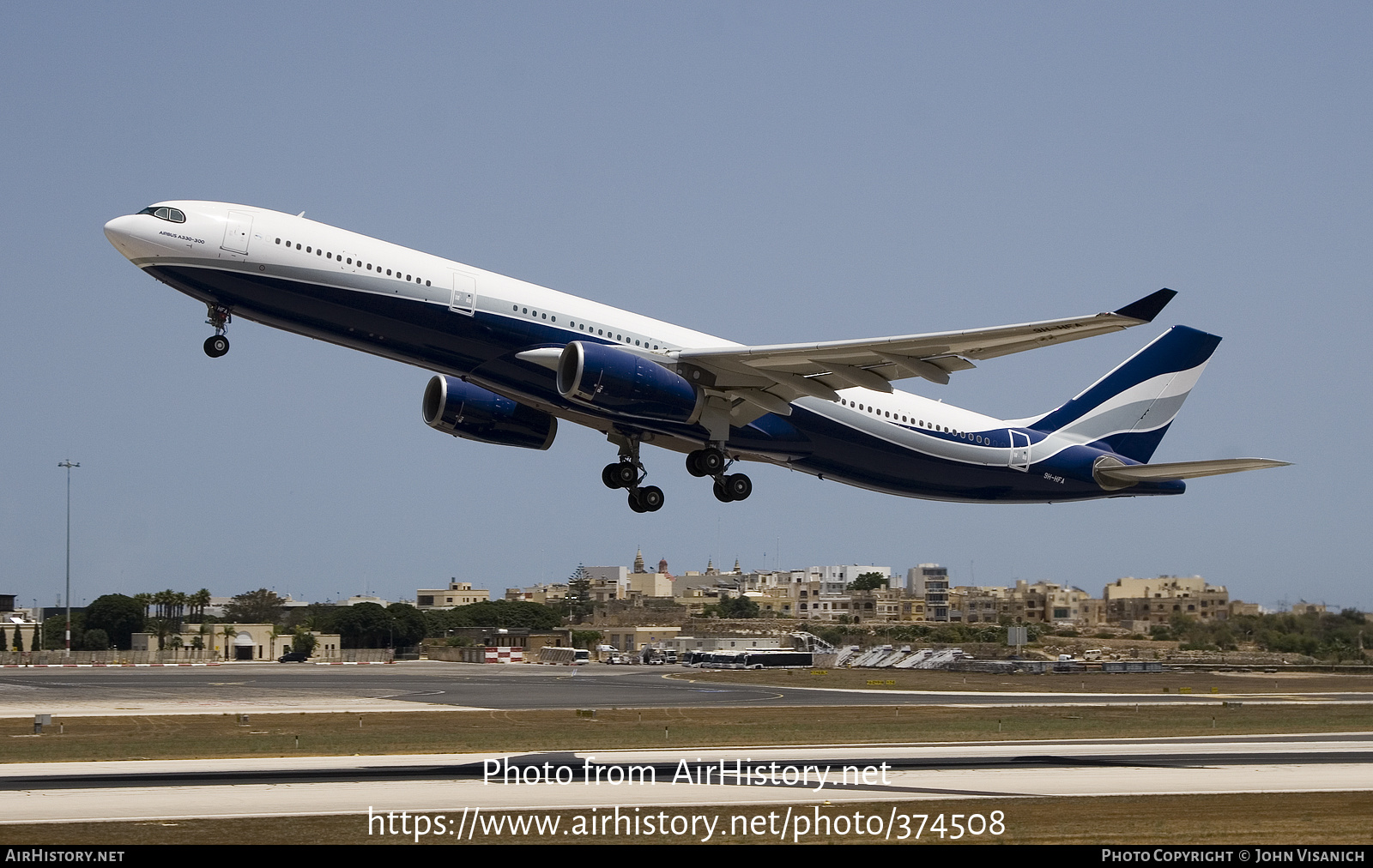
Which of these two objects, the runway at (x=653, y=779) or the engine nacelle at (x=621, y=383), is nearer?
the runway at (x=653, y=779)

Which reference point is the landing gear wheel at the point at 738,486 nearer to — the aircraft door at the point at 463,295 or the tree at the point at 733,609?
the aircraft door at the point at 463,295

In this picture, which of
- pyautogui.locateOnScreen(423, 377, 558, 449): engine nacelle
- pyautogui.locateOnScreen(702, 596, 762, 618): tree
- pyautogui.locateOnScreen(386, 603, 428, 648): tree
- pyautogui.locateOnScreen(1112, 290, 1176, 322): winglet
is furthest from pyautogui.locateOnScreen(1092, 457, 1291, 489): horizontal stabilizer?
pyautogui.locateOnScreen(702, 596, 762, 618): tree

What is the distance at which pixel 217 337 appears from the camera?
1373 inches

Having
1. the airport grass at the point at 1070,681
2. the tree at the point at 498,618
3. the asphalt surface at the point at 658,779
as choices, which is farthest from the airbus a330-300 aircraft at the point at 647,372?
the tree at the point at 498,618

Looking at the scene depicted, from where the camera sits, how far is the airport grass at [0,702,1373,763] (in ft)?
123

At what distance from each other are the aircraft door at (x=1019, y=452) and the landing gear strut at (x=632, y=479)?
37.3ft

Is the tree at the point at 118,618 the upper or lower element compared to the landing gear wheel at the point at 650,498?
lower

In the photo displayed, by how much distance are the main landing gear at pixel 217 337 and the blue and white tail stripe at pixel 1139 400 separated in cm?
2513

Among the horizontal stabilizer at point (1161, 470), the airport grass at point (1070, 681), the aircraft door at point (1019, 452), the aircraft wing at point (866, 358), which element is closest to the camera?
the aircraft wing at point (866, 358)

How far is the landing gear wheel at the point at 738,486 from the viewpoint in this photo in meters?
41.9

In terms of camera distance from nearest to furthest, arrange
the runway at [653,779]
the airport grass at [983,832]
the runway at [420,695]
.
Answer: the airport grass at [983,832]
the runway at [653,779]
the runway at [420,695]

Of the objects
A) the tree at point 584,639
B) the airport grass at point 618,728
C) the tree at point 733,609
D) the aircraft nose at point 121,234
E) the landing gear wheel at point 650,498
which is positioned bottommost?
the tree at point 584,639

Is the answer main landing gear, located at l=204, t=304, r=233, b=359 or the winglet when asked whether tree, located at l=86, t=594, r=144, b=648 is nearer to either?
main landing gear, located at l=204, t=304, r=233, b=359
